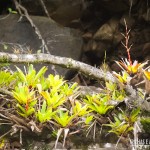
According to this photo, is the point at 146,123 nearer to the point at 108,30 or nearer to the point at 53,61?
the point at 53,61

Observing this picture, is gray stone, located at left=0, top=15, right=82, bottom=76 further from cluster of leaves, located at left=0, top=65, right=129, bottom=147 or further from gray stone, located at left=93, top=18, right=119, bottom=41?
cluster of leaves, located at left=0, top=65, right=129, bottom=147

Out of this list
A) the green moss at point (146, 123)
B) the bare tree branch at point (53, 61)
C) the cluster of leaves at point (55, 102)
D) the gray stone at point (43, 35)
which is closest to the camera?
the cluster of leaves at point (55, 102)

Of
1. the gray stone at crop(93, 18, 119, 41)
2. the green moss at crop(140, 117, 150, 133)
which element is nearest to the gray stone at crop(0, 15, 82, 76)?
the gray stone at crop(93, 18, 119, 41)

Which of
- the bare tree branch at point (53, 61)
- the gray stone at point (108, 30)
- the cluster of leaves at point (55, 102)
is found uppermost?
the gray stone at point (108, 30)

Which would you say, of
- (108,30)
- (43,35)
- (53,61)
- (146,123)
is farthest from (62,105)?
(108,30)

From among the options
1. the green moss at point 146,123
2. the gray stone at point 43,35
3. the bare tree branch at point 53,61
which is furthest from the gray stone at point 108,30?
the green moss at point 146,123

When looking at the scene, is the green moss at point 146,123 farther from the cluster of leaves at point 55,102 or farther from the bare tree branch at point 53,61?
the bare tree branch at point 53,61

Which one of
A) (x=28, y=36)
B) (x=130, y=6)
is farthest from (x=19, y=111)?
(x=130, y=6)

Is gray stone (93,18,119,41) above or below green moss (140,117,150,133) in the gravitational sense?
above

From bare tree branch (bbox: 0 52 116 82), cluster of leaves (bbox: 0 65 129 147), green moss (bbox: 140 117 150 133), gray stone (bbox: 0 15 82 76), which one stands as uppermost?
gray stone (bbox: 0 15 82 76)

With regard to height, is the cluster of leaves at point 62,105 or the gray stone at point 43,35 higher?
the gray stone at point 43,35
